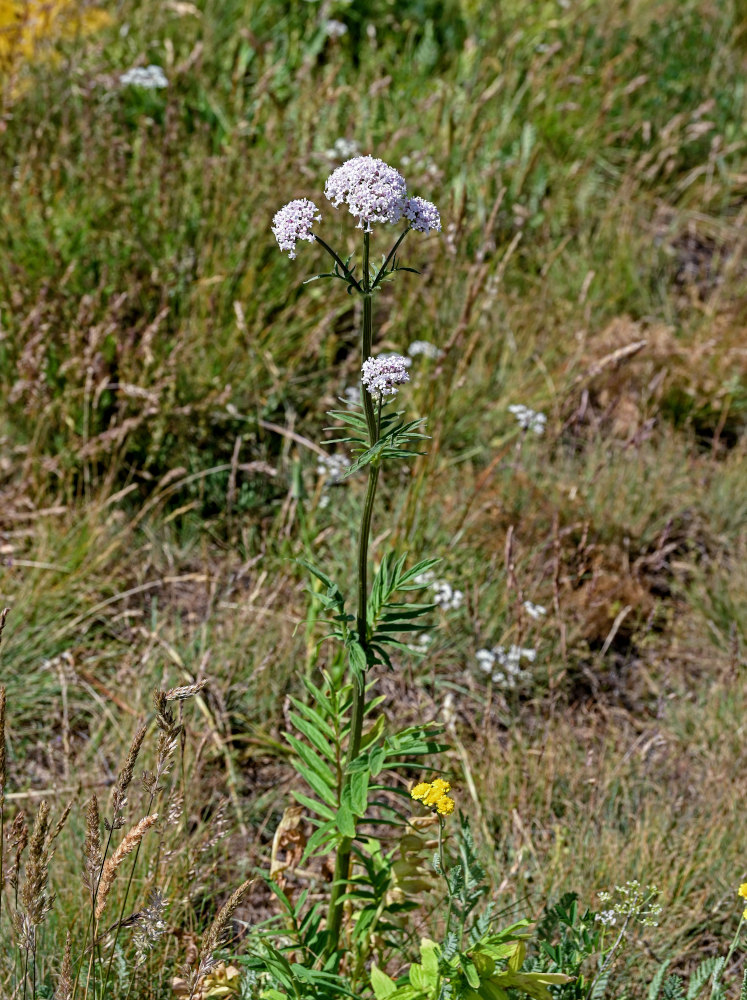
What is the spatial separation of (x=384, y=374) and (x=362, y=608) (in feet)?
1.35

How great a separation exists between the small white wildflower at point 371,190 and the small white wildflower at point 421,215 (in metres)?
0.01

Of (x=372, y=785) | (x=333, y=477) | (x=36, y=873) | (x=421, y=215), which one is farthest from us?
(x=333, y=477)

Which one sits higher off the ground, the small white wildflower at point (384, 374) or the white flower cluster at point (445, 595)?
the small white wildflower at point (384, 374)

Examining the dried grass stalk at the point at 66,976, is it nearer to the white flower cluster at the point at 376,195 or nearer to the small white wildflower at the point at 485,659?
the white flower cluster at the point at 376,195

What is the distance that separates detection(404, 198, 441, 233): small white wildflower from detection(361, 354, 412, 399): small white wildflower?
198 millimetres

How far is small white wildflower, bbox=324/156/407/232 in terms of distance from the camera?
1.36 meters

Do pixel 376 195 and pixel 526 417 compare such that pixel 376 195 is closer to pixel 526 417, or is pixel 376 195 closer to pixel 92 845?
pixel 92 845

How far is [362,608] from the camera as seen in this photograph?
1.60 m

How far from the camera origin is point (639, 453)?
130 inches

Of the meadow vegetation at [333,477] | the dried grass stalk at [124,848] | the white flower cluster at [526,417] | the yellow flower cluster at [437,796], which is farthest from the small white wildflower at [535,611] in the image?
the dried grass stalk at [124,848]

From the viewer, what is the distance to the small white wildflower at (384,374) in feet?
4.54

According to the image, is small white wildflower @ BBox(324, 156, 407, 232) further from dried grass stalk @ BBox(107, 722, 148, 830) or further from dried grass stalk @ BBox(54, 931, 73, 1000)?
dried grass stalk @ BBox(54, 931, 73, 1000)

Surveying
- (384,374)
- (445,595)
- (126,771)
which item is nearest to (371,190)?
(384,374)

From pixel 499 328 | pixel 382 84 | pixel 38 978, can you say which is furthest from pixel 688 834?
pixel 382 84
